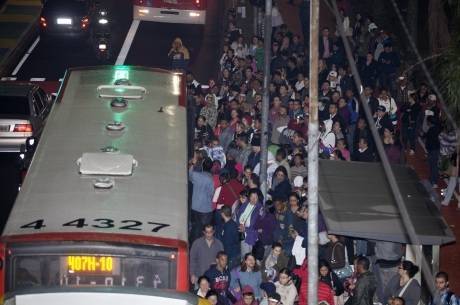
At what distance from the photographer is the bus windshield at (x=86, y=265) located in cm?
1461

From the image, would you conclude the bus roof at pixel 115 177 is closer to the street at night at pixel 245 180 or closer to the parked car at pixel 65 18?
the street at night at pixel 245 180

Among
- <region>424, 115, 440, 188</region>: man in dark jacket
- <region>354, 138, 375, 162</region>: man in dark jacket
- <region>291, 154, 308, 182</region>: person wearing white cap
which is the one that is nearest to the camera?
<region>291, 154, 308, 182</region>: person wearing white cap

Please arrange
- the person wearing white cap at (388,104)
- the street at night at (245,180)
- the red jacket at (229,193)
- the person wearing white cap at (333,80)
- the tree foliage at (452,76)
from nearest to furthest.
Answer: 1. the street at night at (245,180)
2. the tree foliage at (452,76)
3. the red jacket at (229,193)
4. the person wearing white cap at (388,104)
5. the person wearing white cap at (333,80)

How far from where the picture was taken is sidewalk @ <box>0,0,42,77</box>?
36625 mm

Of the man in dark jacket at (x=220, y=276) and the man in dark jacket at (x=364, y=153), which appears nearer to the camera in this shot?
the man in dark jacket at (x=220, y=276)

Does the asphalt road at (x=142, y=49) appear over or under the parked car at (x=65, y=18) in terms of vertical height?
under

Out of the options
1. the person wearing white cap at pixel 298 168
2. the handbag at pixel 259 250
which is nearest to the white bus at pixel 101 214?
the handbag at pixel 259 250

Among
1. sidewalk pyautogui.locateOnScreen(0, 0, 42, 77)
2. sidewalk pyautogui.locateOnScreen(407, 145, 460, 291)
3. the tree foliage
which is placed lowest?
sidewalk pyautogui.locateOnScreen(407, 145, 460, 291)

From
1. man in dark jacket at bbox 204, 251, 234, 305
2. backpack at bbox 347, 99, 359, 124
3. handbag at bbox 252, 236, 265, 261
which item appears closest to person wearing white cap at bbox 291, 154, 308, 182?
handbag at bbox 252, 236, 265, 261

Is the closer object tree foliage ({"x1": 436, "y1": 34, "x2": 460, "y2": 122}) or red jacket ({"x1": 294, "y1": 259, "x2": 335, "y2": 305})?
red jacket ({"x1": 294, "y1": 259, "x2": 335, "y2": 305})

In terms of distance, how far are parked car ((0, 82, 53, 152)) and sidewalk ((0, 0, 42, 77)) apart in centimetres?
895

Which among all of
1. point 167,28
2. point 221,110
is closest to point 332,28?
point 167,28

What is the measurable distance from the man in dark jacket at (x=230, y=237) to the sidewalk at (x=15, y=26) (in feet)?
55.1

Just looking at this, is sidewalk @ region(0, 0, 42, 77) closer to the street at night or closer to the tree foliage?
the street at night
